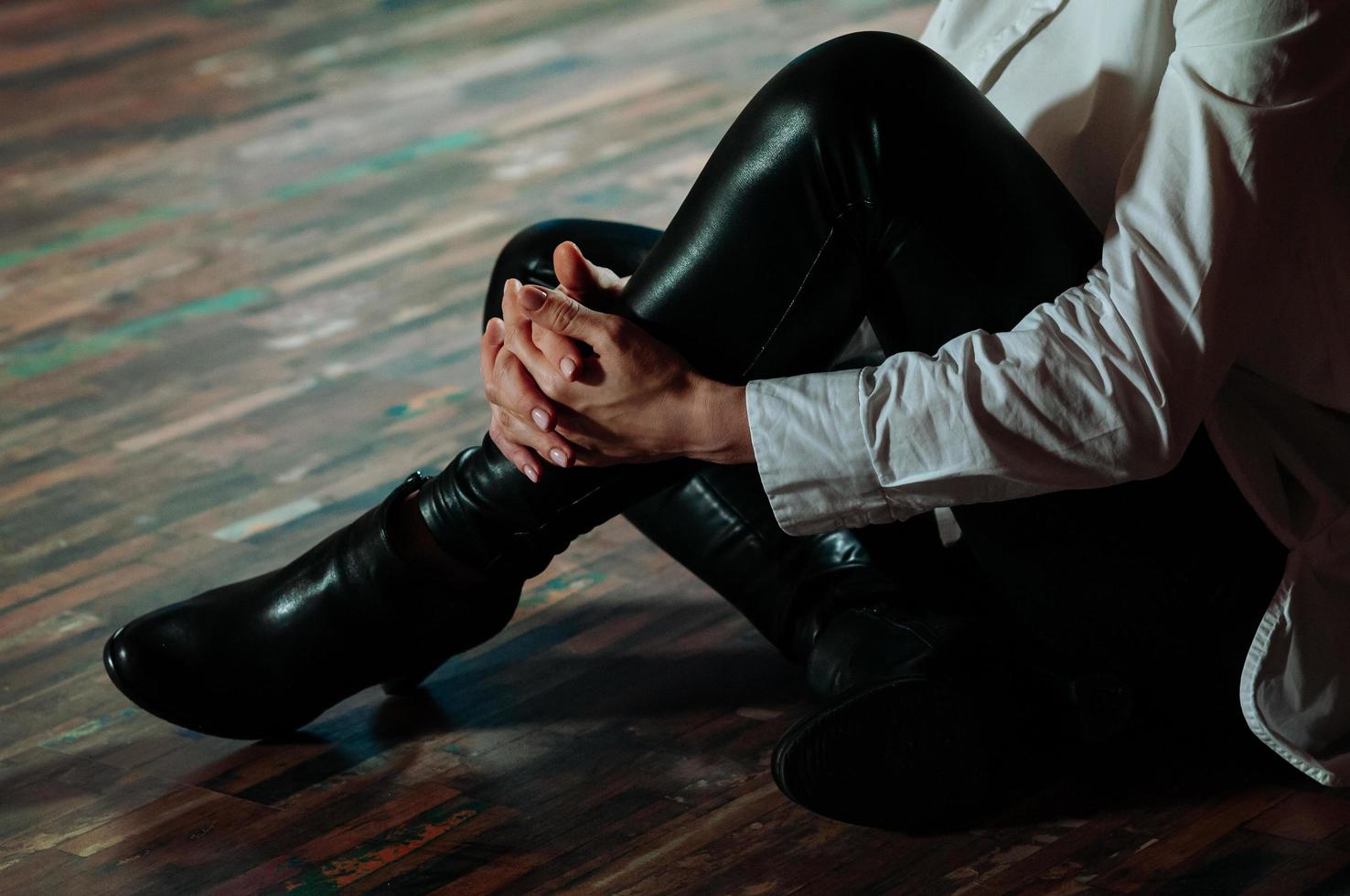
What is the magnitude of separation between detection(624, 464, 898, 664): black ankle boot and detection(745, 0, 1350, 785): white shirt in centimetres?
28

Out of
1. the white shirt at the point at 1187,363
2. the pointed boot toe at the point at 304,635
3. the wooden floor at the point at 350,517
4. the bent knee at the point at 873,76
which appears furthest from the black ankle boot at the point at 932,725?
the bent knee at the point at 873,76

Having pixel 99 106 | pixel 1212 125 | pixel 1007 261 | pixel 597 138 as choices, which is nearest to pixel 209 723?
pixel 1007 261

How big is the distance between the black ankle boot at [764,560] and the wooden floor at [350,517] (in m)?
0.08

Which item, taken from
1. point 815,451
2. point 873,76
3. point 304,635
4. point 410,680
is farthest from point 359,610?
point 873,76

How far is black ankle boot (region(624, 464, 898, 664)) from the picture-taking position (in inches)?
53.6

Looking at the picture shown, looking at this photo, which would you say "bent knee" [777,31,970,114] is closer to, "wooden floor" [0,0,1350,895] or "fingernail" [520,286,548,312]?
"fingernail" [520,286,548,312]

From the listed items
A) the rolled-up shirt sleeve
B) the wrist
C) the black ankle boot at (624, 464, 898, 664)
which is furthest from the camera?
the black ankle boot at (624, 464, 898, 664)

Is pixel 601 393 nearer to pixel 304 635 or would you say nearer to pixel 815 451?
pixel 815 451

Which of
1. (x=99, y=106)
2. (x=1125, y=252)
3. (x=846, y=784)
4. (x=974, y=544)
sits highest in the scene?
(x=99, y=106)

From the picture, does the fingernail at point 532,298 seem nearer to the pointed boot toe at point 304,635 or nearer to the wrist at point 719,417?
the wrist at point 719,417

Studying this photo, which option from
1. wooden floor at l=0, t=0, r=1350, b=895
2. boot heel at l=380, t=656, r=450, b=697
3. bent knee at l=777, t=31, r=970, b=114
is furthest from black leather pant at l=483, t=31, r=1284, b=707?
boot heel at l=380, t=656, r=450, b=697

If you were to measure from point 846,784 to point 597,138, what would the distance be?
266 centimetres

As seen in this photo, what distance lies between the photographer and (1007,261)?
1047 mm

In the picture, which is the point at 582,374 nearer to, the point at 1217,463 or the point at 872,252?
the point at 872,252
